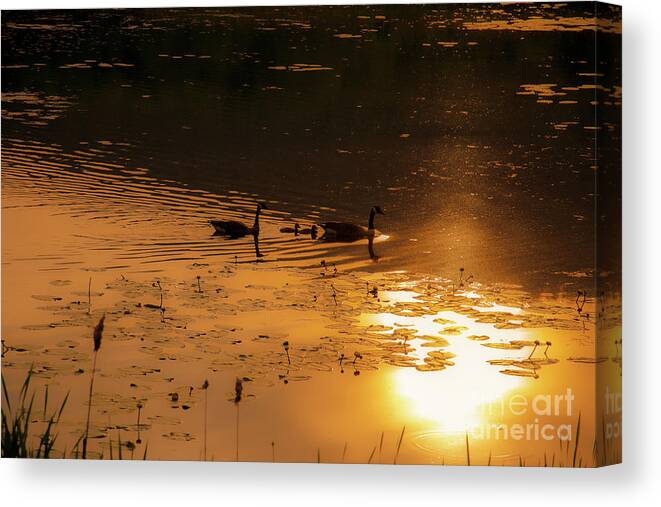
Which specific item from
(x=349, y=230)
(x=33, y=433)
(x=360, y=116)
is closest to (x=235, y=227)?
(x=349, y=230)

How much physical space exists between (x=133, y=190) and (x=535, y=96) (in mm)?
1930

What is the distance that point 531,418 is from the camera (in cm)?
629

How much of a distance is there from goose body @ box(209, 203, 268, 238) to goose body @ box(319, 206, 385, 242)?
0.31 meters

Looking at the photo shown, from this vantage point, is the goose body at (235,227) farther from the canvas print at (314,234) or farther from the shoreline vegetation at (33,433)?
A: the shoreline vegetation at (33,433)

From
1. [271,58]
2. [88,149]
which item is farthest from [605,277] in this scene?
[88,149]

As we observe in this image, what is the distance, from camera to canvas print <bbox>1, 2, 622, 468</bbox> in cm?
629

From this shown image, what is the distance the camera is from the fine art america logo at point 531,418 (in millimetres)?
6262

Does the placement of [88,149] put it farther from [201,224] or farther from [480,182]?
[480,182]

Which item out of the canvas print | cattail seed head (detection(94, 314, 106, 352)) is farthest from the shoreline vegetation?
cattail seed head (detection(94, 314, 106, 352))

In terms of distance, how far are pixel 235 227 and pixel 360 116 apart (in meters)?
0.77

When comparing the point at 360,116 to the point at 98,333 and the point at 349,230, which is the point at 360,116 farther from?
the point at 98,333

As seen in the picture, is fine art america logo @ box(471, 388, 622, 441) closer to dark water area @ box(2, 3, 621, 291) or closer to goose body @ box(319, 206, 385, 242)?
dark water area @ box(2, 3, 621, 291)

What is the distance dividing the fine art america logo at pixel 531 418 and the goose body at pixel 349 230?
937 mm

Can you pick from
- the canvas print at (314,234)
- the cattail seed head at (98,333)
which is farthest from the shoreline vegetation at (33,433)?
the cattail seed head at (98,333)
